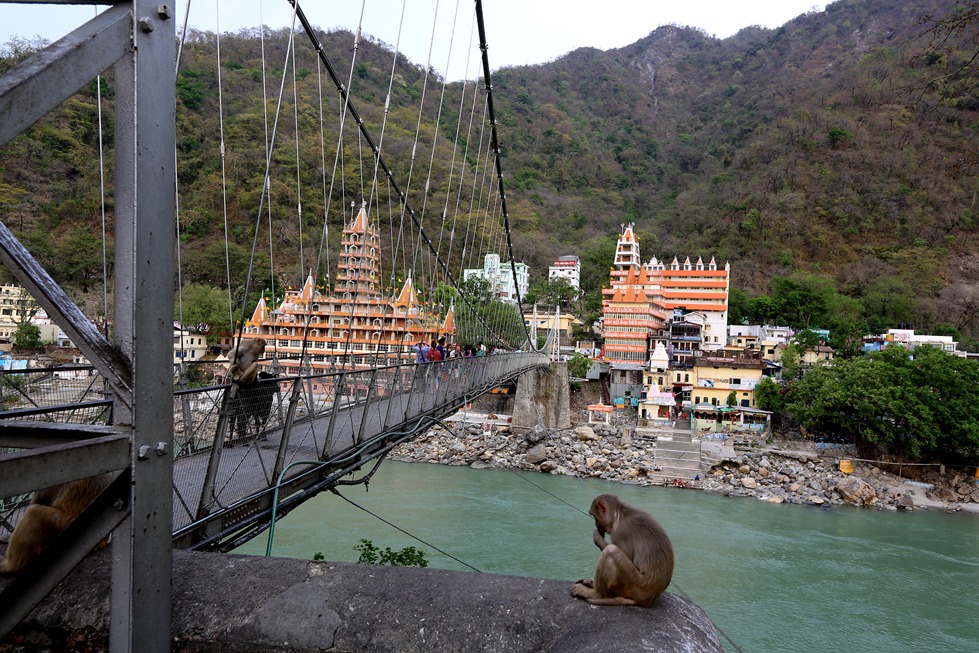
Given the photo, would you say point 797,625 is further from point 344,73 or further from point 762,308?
point 344,73

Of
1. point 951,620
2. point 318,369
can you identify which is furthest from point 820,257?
point 318,369

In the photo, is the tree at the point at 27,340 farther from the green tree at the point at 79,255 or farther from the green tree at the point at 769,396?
the green tree at the point at 769,396

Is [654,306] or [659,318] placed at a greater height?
[654,306]

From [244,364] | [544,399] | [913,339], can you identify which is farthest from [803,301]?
[244,364]

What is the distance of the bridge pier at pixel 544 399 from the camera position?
18.2 metres

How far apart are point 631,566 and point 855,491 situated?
14.9 m

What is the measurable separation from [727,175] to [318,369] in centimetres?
4344

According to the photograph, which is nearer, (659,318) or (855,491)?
(855,491)

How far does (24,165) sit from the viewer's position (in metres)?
5.93

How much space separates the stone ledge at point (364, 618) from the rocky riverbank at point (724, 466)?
45.1 ft

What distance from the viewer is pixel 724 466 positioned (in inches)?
577

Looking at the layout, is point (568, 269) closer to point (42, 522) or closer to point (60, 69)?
point (42, 522)

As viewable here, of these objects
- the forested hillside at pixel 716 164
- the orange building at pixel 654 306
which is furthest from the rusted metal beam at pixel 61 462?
the orange building at pixel 654 306

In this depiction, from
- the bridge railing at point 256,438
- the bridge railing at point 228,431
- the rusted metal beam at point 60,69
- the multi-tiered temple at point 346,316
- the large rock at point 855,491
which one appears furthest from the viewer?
the large rock at point 855,491
